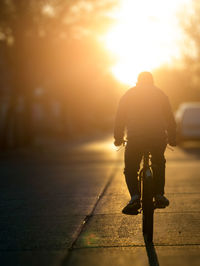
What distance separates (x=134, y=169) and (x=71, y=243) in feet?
4.06

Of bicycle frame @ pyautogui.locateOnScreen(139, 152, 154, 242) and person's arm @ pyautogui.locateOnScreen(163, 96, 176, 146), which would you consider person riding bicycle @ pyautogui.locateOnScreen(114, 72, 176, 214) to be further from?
bicycle frame @ pyautogui.locateOnScreen(139, 152, 154, 242)

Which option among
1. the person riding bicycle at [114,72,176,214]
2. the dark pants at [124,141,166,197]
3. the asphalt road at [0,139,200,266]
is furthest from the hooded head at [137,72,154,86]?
the asphalt road at [0,139,200,266]

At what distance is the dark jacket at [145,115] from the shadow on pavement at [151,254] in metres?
1.23

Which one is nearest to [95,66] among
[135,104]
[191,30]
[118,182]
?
[191,30]

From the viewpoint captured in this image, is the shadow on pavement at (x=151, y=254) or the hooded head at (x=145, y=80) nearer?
the shadow on pavement at (x=151, y=254)

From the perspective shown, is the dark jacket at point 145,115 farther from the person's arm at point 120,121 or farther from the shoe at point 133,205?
the shoe at point 133,205

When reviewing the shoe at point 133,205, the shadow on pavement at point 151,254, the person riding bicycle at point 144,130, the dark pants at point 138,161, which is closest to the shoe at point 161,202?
the person riding bicycle at point 144,130

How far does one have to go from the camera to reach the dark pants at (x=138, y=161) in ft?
23.4

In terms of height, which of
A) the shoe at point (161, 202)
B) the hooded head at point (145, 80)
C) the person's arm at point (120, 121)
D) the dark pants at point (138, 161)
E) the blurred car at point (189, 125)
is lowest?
the blurred car at point (189, 125)

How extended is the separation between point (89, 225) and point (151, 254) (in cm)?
173

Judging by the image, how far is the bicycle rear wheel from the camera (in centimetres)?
662

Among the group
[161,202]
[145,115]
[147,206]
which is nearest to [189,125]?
[145,115]

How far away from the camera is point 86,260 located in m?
5.69

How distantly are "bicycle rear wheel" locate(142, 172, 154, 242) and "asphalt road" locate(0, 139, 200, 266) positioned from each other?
13cm
